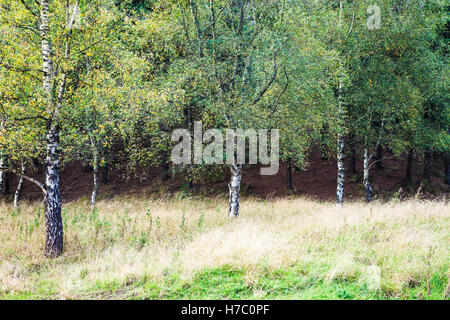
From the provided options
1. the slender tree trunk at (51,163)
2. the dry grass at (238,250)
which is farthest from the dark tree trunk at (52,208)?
the dry grass at (238,250)

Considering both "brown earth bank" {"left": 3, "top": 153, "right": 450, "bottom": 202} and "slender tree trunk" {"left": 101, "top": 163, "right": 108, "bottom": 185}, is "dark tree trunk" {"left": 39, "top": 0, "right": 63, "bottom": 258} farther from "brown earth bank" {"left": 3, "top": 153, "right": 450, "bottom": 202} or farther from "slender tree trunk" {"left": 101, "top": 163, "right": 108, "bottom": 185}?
"slender tree trunk" {"left": 101, "top": 163, "right": 108, "bottom": 185}

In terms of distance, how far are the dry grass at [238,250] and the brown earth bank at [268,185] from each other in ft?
31.7

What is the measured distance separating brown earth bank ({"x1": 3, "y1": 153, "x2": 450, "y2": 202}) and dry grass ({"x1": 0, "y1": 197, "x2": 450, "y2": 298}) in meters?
9.67

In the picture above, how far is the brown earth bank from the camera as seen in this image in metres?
20.4

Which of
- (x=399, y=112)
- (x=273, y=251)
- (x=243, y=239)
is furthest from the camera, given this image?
(x=399, y=112)

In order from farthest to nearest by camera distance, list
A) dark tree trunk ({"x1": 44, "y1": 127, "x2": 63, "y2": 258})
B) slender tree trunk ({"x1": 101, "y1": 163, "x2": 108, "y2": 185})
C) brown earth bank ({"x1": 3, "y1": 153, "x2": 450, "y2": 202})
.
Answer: slender tree trunk ({"x1": 101, "y1": 163, "x2": 108, "y2": 185}) < brown earth bank ({"x1": 3, "y1": 153, "x2": 450, "y2": 202}) < dark tree trunk ({"x1": 44, "y1": 127, "x2": 63, "y2": 258})

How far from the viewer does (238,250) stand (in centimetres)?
659

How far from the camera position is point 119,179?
23.3 meters

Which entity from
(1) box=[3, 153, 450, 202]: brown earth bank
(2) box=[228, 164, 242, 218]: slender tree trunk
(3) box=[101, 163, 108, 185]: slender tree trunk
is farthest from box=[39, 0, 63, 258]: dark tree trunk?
(3) box=[101, 163, 108, 185]: slender tree trunk

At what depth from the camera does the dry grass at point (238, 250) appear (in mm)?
5846

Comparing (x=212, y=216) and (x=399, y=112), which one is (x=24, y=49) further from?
(x=399, y=112)

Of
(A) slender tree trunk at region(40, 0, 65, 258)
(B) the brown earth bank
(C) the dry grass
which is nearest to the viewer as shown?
(C) the dry grass
